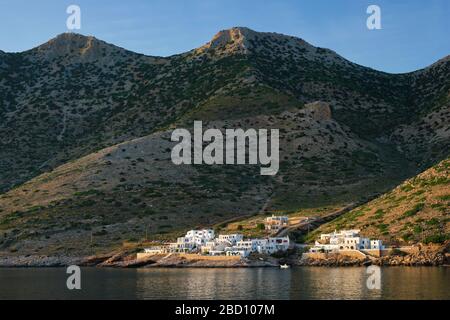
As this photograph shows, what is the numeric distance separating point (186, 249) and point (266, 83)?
310ft

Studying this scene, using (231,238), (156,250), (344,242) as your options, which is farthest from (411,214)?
(156,250)

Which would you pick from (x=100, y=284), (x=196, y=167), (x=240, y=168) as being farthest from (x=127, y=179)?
(x=100, y=284)

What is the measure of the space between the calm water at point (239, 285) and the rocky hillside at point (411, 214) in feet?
41.4

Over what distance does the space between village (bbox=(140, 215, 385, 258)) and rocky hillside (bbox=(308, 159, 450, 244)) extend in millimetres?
4427

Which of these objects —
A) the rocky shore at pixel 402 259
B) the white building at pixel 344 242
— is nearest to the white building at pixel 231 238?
the white building at pixel 344 242

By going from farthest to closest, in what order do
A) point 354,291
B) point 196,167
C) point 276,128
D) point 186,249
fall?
point 276,128, point 196,167, point 186,249, point 354,291

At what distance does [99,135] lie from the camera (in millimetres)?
194000

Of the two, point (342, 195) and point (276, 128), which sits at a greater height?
point (276, 128)

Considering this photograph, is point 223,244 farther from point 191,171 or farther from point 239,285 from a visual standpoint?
point 191,171

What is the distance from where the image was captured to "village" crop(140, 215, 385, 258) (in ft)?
329

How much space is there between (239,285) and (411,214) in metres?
43.1

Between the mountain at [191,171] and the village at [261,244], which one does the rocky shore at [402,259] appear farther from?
the mountain at [191,171]
